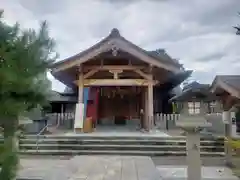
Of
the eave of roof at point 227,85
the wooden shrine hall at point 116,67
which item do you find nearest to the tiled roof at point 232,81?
the eave of roof at point 227,85

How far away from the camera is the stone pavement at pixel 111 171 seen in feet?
17.4

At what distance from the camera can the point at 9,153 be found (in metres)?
3.01

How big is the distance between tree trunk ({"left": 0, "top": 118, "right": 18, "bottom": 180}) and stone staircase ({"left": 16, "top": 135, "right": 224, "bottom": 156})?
19.8 ft

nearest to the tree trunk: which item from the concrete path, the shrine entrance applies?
the concrete path

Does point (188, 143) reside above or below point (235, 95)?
below

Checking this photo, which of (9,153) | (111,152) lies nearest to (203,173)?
(111,152)

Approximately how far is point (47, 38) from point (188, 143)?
3.34m

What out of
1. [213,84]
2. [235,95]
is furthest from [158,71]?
A: [235,95]

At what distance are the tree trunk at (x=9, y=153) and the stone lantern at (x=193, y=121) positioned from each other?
2.94 metres

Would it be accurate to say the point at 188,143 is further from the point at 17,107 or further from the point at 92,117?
the point at 92,117

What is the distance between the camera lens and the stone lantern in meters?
5.08

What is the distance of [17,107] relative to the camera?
119 inches

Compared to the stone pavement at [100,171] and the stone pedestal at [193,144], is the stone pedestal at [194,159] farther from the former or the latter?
the stone pavement at [100,171]

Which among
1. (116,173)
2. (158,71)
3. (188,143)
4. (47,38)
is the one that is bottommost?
(116,173)
